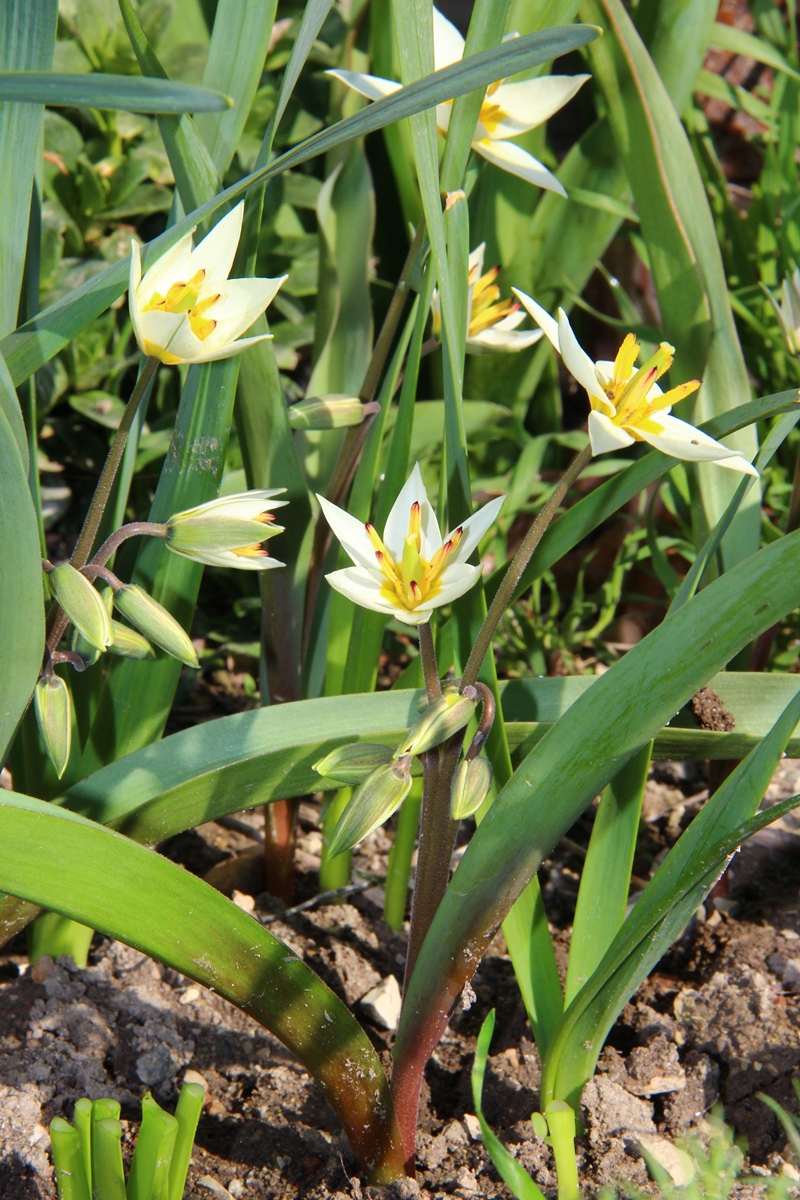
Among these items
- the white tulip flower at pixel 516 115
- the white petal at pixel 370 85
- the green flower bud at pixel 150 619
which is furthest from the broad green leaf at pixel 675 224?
the green flower bud at pixel 150 619

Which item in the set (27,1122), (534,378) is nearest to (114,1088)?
(27,1122)

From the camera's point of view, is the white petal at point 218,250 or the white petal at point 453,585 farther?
the white petal at point 218,250

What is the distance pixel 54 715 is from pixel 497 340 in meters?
0.56

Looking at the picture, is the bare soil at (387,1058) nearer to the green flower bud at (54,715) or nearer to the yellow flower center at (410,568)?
the green flower bud at (54,715)

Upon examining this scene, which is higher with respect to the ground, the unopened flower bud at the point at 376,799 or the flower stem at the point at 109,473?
the flower stem at the point at 109,473

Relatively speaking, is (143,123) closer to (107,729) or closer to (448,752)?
(107,729)

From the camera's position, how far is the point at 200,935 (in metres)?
0.73

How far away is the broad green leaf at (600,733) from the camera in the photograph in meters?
0.67

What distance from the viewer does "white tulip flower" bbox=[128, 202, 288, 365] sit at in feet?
2.48

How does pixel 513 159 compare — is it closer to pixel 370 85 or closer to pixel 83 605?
pixel 370 85

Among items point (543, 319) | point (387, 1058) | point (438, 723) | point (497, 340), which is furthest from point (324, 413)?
point (387, 1058)

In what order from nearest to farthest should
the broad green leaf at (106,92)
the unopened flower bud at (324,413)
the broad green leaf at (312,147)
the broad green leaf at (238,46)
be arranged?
the broad green leaf at (106,92) < the broad green leaf at (312,147) < the broad green leaf at (238,46) < the unopened flower bud at (324,413)

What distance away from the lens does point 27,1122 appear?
862mm

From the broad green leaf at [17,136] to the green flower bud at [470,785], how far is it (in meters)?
0.52
